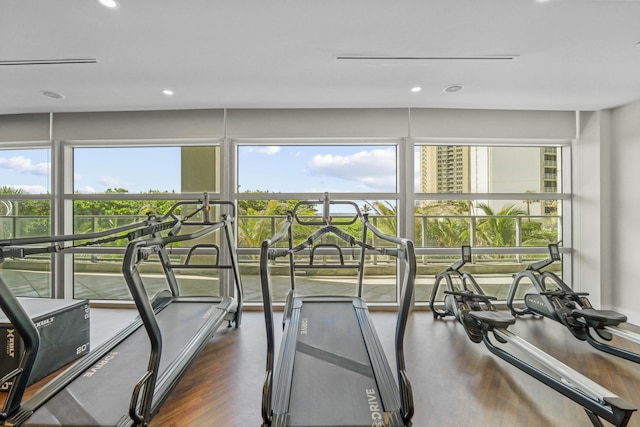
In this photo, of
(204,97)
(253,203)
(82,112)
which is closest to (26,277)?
(82,112)

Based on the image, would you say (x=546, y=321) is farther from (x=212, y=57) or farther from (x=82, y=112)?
(x=82, y=112)

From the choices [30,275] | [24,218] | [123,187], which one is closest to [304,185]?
[123,187]

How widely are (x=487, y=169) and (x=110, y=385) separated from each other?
17.1 feet

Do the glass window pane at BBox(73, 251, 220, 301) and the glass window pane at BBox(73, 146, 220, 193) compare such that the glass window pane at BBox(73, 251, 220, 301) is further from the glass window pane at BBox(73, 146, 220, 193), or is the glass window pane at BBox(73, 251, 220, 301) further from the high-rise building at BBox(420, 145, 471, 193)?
the high-rise building at BBox(420, 145, 471, 193)

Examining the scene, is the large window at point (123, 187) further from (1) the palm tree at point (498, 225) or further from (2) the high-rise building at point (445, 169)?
(1) the palm tree at point (498, 225)

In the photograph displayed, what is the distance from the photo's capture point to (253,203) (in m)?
4.52

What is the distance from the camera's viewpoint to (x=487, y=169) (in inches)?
185

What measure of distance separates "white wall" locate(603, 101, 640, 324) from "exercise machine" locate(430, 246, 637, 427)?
2180mm

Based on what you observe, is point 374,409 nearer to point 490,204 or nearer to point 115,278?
point 490,204

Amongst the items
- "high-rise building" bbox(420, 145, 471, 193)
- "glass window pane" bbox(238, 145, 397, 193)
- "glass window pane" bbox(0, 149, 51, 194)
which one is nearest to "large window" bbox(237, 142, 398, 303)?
"glass window pane" bbox(238, 145, 397, 193)

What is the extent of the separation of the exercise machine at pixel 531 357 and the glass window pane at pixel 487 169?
1228mm

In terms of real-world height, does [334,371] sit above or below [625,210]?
below

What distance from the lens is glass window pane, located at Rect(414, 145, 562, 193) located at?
15.0 ft

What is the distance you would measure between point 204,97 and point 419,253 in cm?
366
